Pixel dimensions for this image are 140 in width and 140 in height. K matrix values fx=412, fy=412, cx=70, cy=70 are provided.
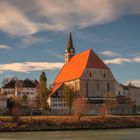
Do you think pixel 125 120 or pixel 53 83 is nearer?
pixel 125 120

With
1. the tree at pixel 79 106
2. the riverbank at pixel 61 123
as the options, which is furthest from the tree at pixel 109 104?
the riverbank at pixel 61 123

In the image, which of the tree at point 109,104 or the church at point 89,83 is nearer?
the tree at point 109,104

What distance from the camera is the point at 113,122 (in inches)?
3012

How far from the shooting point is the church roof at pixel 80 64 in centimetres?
10556

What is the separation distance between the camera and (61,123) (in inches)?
2847

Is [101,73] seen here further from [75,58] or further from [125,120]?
[125,120]

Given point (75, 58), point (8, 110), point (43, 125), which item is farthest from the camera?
point (75, 58)

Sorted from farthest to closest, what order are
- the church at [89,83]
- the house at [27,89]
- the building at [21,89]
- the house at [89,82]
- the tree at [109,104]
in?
1. the building at [21,89]
2. the house at [27,89]
3. the house at [89,82]
4. the church at [89,83]
5. the tree at [109,104]

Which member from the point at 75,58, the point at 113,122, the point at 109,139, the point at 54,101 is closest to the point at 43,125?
the point at 113,122

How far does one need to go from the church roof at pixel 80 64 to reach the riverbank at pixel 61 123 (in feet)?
96.0

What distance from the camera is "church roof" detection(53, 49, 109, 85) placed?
346 ft

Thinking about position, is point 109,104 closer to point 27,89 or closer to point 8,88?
point 27,89

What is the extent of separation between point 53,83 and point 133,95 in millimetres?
25064

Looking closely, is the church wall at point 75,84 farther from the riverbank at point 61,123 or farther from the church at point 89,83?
the riverbank at point 61,123
